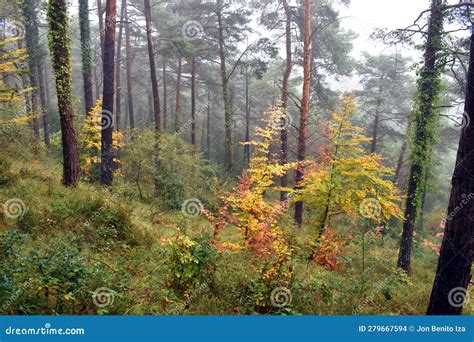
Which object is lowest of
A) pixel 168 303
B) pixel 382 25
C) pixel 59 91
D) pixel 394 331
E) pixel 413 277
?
pixel 413 277

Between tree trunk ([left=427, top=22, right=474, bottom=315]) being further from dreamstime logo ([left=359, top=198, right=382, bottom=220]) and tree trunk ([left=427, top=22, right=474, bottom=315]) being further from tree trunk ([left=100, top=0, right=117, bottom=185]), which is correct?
tree trunk ([left=100, top=0, right=117, bottom=185])

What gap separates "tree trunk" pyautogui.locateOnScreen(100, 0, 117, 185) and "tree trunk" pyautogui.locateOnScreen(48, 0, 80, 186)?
6.53ft

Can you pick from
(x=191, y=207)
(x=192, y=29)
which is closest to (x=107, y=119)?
(x=191, y=207)

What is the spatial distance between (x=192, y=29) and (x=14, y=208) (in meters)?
16.8

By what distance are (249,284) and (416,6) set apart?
9071 millimetres

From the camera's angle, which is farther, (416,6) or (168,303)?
(416,6)

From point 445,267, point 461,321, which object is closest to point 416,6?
point 445,267

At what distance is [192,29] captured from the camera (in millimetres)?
21141

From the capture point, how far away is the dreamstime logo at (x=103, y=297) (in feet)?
15.5

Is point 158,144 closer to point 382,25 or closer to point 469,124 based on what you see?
point 382,25

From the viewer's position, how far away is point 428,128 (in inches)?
404

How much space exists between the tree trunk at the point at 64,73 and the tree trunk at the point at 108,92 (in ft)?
6.53

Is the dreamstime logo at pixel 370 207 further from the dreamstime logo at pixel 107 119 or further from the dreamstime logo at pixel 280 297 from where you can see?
the dreamstime logo at pixel 107 119

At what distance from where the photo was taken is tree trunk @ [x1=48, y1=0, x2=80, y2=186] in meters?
9.31
